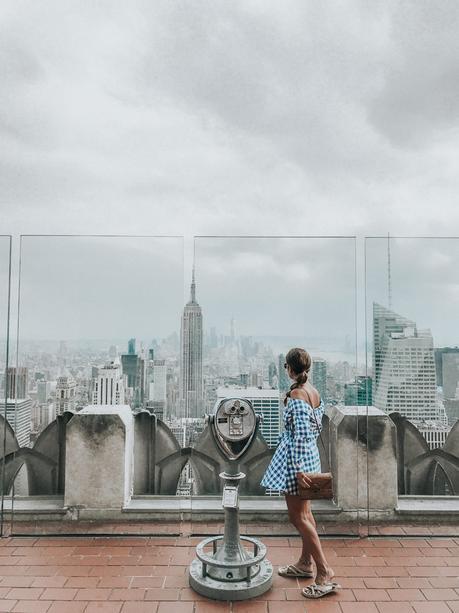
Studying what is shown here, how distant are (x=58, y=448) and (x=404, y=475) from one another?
3080mm

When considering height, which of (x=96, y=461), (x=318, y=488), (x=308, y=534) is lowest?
(x=308, y=534)

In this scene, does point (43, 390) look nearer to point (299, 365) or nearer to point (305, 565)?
point (299, 365)

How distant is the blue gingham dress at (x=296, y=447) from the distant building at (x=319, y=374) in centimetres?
86

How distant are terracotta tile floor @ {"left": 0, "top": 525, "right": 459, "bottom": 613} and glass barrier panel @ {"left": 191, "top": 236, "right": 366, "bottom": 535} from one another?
0.31 metres

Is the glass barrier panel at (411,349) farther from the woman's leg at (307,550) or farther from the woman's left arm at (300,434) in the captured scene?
the woman's left arm at (300,434)

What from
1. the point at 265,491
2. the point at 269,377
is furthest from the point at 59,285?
the point at 265,491

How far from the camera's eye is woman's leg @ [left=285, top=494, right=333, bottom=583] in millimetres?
3105

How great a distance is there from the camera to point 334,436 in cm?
429

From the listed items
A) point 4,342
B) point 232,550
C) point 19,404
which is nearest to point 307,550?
point 232,550

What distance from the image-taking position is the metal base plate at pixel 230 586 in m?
3.04

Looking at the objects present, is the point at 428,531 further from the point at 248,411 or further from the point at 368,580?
the point at 248,411

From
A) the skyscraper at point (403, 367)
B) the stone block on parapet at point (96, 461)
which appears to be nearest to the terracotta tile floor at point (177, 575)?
the stone block on parapet at point (96, 461)

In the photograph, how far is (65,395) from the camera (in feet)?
14.3

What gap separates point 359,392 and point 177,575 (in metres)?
2.00
